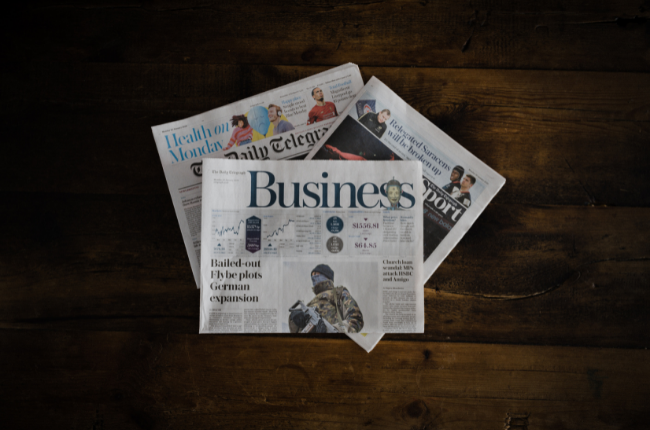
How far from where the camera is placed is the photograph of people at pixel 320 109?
0.57m

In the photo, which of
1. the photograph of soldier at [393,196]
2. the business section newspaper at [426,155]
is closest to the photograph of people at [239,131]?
the business section newspaper at [426,155]

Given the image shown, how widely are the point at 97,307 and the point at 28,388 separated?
147mm

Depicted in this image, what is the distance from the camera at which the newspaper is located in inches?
22.0

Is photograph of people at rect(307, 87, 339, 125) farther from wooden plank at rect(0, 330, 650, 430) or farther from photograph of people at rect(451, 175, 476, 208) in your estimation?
wooden plank at rect(0, 330, 650, 430)

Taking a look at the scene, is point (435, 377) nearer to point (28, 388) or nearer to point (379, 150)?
point (379, 150)

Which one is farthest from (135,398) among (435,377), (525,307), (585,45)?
(585,45)

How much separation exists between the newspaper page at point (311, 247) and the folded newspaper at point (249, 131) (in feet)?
0.09

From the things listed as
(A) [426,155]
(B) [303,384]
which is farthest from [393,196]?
(B) [303,384]

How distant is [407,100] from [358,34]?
121 mm

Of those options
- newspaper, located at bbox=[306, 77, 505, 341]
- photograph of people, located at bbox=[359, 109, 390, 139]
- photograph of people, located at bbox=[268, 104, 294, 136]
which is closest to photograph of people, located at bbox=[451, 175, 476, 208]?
newspaper, located at bbox=[306, 77, 505, 341]

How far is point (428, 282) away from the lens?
1.85 ft

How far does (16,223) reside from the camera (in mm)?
562

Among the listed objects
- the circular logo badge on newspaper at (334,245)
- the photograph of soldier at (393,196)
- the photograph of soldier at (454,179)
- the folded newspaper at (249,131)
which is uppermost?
the folded newspaper at (249,131)

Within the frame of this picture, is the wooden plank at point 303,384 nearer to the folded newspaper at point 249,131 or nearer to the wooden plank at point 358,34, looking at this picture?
the folded newspaper at point 249,131
